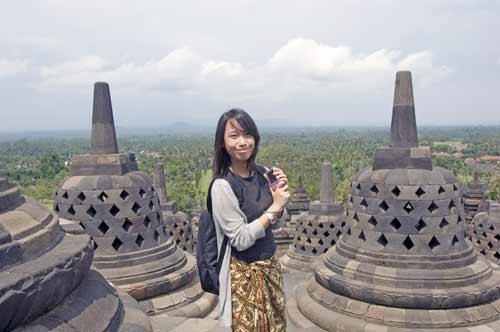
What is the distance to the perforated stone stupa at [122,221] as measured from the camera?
482 centimetres

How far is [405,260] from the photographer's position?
180 inches

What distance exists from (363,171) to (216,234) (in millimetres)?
3482

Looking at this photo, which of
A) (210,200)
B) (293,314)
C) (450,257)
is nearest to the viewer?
(210,200)

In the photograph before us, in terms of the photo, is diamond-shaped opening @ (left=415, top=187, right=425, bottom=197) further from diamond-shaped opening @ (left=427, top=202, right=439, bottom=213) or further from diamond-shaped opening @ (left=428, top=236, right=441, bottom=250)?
diamond-shaped opening @ (left=428, top=236, right=441, bottom=250)

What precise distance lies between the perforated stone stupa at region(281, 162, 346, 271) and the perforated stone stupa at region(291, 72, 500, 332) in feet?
12.3

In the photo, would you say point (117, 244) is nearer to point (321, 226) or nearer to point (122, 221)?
point (122, 221)

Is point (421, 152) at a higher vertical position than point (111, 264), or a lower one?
higher

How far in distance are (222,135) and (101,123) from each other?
11.4 feet

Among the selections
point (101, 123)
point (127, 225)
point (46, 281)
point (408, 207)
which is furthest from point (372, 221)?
point (46, 281)

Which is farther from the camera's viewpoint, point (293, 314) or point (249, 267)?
point (293, 314)

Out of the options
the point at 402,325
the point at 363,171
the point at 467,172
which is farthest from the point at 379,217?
the point at 467,172

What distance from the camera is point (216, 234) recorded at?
6.89ft

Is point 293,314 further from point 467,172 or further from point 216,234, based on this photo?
point 467,172

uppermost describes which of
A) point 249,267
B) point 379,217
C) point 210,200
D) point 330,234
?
point 210,200
